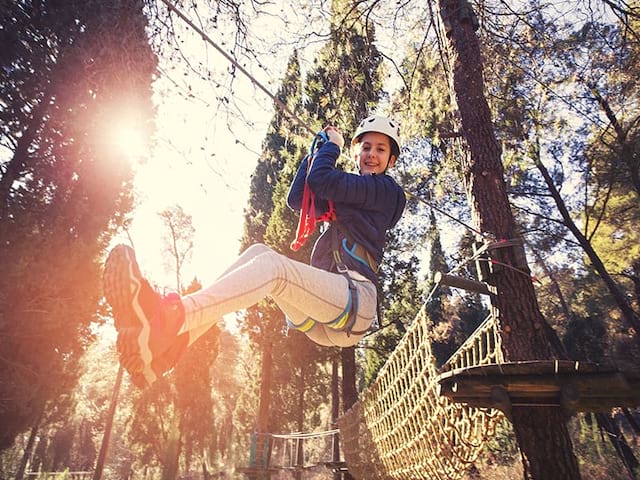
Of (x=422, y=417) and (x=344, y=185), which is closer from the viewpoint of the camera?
(x=344, y=185)

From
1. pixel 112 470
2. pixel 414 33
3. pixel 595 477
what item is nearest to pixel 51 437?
pixel 112 470

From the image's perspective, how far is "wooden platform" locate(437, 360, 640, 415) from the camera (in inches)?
67.2

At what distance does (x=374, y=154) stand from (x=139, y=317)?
54.5 inches

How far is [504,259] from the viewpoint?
102 inches

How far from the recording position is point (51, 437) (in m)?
19.5

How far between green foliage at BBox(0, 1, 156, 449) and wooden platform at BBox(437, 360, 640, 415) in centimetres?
520

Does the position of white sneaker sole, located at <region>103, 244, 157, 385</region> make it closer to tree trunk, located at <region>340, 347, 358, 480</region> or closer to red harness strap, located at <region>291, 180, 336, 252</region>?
red harness strap, located at <region>291, 180, 336, 252</region>

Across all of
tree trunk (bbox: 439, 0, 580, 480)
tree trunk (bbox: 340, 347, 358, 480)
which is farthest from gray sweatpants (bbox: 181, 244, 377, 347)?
tree trunk (bbox: 340, 347, 358, 480)

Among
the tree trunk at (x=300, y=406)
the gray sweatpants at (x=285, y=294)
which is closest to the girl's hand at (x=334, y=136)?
the gray sweatpants at (x=285, y=294)

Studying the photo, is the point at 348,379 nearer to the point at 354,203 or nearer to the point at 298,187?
the point at 298,187

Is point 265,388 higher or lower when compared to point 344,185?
higher

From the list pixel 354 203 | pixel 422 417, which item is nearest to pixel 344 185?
pixel 354 203

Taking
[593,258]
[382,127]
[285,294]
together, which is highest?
[593,258]

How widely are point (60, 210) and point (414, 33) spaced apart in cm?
572
